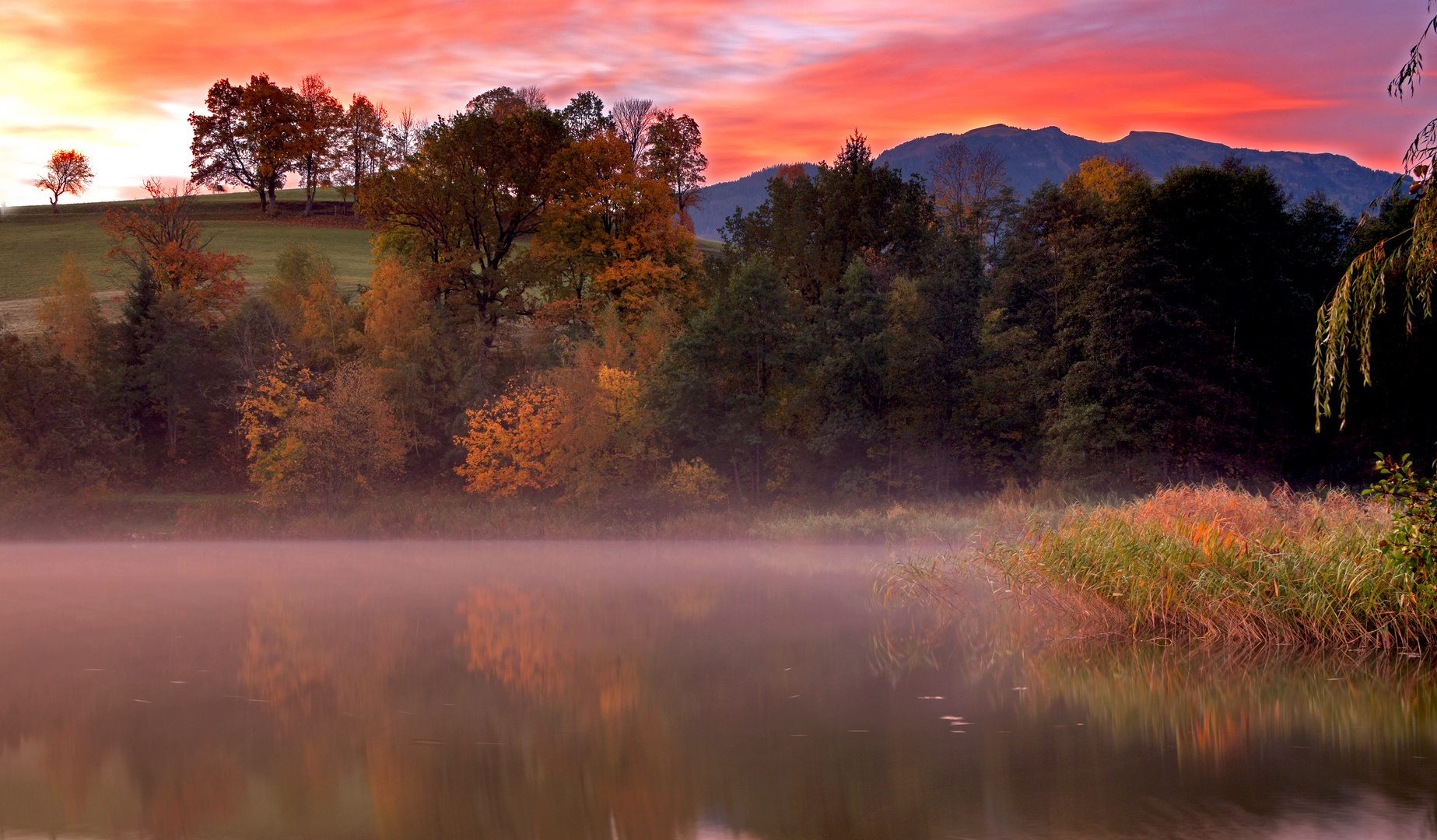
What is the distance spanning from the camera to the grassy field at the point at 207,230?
244 ft

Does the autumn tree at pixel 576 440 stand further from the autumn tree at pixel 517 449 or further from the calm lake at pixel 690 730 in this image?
the calm lake at pixel 690 730

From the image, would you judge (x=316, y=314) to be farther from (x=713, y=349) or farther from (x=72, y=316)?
(x=713, y=349)

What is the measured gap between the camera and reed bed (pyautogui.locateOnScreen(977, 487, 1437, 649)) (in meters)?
14.4

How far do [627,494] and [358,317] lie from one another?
19930mm

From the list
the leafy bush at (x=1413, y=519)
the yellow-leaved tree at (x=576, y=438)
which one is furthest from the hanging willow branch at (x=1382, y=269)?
the yellow-leaved tree at (x=576, y=438)

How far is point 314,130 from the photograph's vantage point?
305 ft

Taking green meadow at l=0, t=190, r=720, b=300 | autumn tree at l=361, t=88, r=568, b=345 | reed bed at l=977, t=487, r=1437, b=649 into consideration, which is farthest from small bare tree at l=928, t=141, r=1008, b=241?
reed bed at l=977, t=487, r=1437, b=649

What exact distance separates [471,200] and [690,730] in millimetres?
45739

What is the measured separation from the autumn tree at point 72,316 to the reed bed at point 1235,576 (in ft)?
168

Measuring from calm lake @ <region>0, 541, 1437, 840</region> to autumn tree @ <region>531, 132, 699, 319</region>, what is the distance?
31.4 meters

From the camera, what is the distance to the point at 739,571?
2978cm

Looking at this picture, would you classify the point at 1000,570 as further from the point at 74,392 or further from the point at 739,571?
the point at 74,392

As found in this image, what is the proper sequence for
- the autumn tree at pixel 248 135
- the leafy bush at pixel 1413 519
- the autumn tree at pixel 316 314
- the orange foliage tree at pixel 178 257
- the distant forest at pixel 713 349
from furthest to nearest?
the autumn tree at pixel 248 135
the orange foliage tree at pixel 178 257
the autumn tree at pixel 316 314
the distant forest at pixel 713 349
the leafy bush at pixel 1413 519

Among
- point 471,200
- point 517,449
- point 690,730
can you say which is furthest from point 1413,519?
point 471,200
